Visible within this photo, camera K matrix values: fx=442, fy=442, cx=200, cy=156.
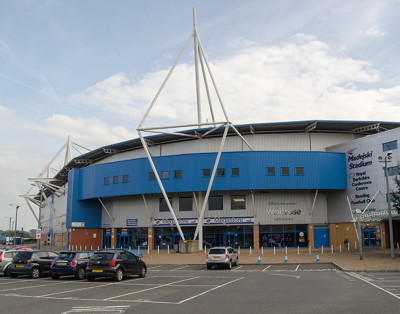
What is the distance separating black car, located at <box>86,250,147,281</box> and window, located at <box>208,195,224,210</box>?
1197 inches

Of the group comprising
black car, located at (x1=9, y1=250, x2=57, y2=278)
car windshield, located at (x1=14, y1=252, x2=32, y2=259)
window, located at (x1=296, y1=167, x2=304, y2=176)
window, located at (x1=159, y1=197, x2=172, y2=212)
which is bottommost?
black car, located at (x1=9, y1=250, x2=57, y2=278)

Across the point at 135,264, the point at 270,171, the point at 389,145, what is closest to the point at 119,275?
the point at 135,264

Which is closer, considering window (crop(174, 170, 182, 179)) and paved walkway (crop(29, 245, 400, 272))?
paved walkway (crop(29, 245, 400, 272))

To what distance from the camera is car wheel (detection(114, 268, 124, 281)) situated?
66.3ft

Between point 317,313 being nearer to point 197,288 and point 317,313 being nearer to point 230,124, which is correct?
point 197,288

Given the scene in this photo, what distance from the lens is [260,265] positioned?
3091cm

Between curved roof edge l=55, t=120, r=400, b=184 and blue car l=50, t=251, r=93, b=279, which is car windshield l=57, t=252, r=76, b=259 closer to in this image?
blue car l=50, t=251, r=93, b=279

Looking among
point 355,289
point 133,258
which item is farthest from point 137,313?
point 133,258

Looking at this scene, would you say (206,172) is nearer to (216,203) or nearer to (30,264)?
(216,203)

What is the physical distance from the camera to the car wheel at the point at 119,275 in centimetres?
2020

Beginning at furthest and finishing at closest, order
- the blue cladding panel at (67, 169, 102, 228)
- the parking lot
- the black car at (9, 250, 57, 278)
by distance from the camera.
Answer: the blue cladding panel at (67, 169, 102, 228)
the black car at (9, 250, 57, 278)
the parking lot

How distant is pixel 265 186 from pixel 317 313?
38.2 meters

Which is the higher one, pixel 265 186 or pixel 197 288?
pixel 265 186

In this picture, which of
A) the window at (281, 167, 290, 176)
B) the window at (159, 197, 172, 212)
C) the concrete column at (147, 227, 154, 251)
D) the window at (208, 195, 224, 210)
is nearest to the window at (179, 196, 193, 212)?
the window at (159, 197, 172, 212)
